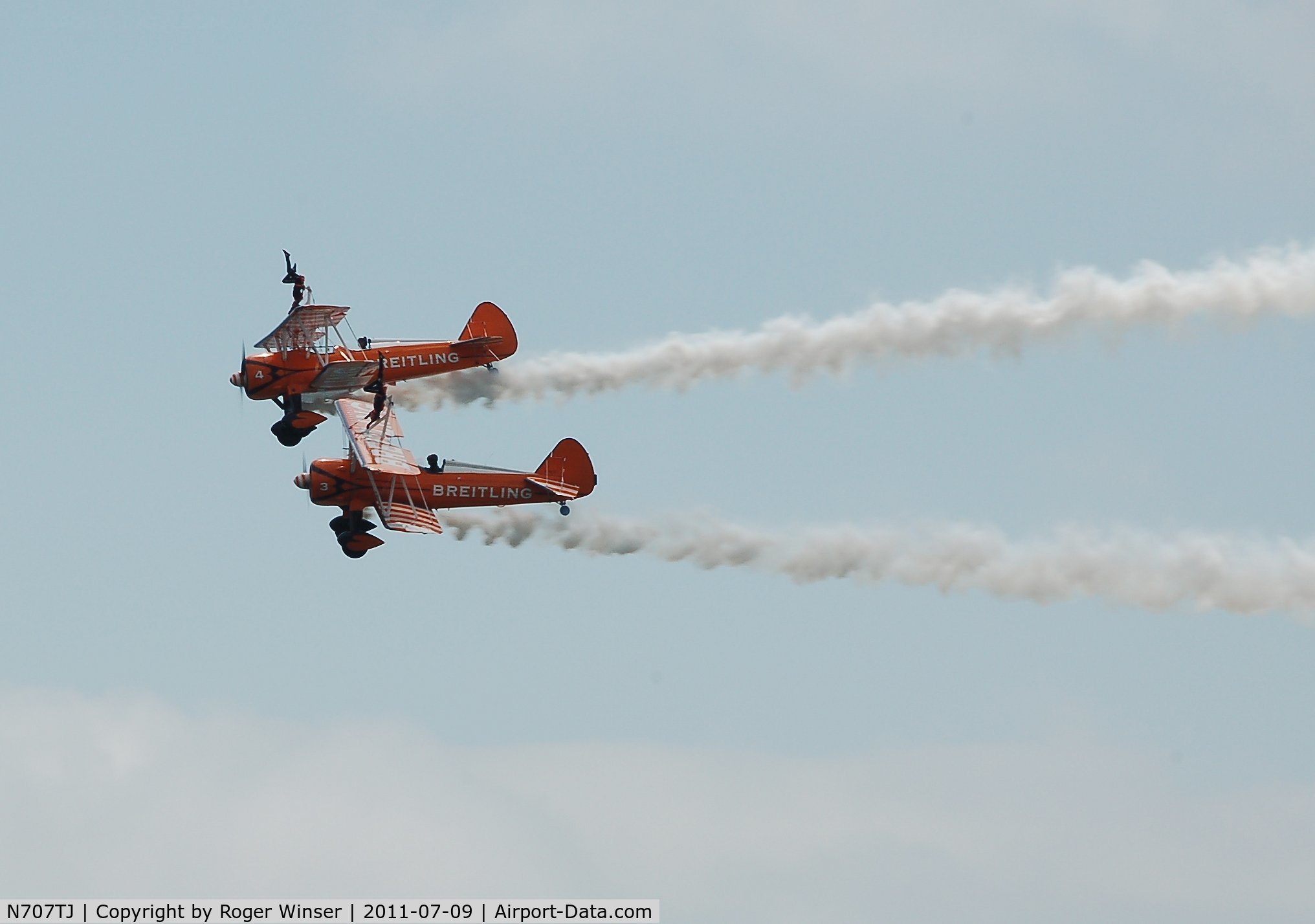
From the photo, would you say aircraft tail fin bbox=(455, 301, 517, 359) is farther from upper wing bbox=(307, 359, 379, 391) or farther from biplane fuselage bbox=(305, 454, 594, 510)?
biplane fuselage bbox=(305, 454, 594, 510)

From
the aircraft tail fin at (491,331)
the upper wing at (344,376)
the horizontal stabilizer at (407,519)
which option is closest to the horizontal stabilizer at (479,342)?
the aircraft tail fin at (491,331)

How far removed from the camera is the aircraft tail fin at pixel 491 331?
61.3 m

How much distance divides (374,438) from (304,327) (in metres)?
3.98

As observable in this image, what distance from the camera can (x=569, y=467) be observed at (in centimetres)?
5362

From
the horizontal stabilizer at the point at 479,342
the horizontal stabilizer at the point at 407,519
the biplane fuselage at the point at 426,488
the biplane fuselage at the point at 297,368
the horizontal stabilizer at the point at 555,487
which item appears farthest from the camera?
the horizontal stabilizer at the point at 479,342

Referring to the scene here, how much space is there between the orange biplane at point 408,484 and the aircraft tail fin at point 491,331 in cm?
745

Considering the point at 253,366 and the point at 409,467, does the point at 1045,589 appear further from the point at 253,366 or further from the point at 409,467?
the point at 253,366

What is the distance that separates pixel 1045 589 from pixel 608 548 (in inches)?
394

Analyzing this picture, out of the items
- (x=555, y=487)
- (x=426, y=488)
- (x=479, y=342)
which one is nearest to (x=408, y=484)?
(x=426, y=488)

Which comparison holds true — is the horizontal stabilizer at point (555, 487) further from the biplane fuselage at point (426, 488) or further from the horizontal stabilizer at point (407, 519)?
the horizontal stabilizer at point (407, 519)

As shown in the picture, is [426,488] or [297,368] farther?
[297,368]

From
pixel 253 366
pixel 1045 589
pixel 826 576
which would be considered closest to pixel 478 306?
pixel 253 366

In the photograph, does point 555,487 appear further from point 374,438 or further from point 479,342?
point 479,342

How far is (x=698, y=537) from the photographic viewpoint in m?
54.1
